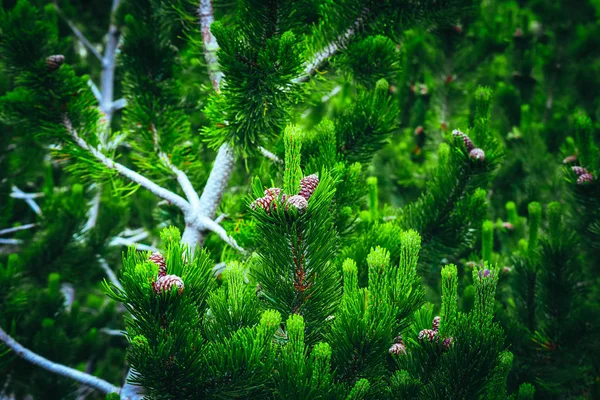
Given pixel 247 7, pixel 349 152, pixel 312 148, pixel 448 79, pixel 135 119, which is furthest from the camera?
pixel 448 79

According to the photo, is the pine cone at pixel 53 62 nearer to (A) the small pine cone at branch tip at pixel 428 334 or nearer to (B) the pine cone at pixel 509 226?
(A) the small pine cone at branch tip at pixel 428 334

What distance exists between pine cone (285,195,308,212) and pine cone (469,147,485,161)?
881mm

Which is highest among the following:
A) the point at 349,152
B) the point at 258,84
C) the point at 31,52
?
the point at 31,52

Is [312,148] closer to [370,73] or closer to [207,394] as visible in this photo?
[370,73]

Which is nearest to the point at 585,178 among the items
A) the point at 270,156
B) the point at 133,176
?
the point at 270,156

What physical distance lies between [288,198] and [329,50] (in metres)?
0.84

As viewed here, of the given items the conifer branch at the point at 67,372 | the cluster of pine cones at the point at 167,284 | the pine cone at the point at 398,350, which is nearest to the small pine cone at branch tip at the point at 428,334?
the pine cone at the point at 398,350

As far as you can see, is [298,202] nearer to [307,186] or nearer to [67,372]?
[307,186]

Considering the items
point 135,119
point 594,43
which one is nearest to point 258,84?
point 135,119

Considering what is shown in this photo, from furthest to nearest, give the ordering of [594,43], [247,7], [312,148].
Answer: [594,43] → [312,148] → [247,7]

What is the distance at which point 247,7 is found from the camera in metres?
1.39

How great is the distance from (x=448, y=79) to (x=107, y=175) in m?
2.88

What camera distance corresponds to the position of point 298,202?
40.6 inches

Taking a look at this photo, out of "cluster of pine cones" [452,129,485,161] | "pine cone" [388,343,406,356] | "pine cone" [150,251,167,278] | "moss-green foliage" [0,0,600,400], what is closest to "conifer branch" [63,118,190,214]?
"moss-green foliage" [0,0,600,400]
